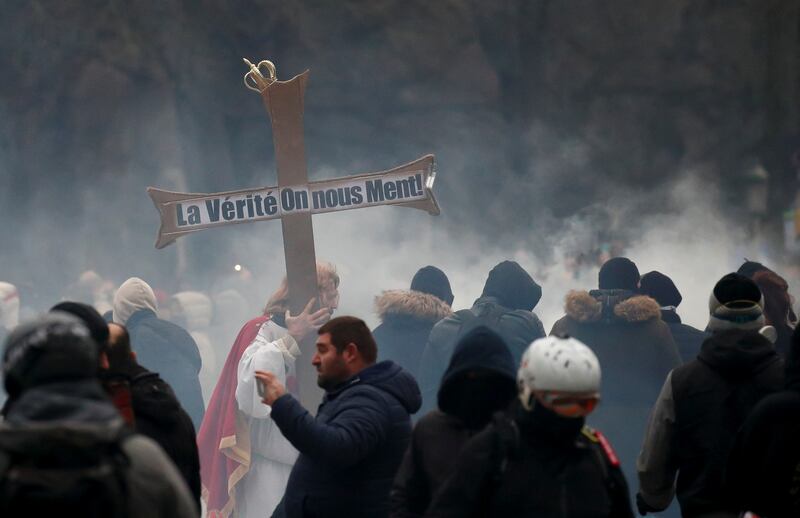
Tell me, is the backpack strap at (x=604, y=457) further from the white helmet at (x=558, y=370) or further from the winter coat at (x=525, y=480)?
the white helmet at (x=558, y=370)

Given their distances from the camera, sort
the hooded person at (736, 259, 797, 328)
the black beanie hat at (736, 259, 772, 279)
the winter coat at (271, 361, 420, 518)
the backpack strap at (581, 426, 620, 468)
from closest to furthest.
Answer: the backpack strap at (581, 426, 620, 468)
the winter coat at (271, 361, 420, 518)
the hooded person at (736, 259, 797, 328)
the black beanie hat at (736, 259, 772, 279)

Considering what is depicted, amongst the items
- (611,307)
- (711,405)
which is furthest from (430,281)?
(711,405)

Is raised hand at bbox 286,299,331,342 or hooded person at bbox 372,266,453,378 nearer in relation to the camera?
raised hand at bbox 286,299,331,342

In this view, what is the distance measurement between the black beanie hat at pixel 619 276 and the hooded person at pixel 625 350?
0.93 feet

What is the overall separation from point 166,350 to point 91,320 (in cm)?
328

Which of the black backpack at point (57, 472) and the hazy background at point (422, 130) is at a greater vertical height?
the hazy background at point (422, 130)

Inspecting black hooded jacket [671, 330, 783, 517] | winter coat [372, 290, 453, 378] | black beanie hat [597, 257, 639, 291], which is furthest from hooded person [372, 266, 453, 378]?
black hooded jacket [671, 330, 783, 517]

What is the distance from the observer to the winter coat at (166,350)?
607 centimetres

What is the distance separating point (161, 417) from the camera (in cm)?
315

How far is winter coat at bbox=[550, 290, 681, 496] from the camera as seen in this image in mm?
5673

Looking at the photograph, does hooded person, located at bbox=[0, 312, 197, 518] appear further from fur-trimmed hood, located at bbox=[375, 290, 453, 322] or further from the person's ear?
fur-trimmed hood, located at bbox=[375, 290, 453, 322]

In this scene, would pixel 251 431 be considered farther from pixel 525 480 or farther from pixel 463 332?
pixel 525 480

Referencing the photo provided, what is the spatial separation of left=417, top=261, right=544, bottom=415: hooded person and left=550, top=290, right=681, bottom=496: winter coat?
0.20m

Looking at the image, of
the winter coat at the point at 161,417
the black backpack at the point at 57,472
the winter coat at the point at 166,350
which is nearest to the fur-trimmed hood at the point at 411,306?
the winter coat at the point at 166,350
